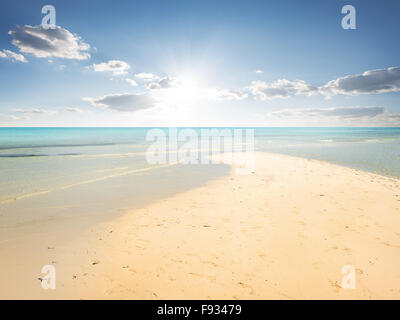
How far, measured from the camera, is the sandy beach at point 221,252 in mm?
4582

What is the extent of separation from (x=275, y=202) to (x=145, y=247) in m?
6.22

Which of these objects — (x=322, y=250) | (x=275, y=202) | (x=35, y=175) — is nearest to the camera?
(x=322, y=250)

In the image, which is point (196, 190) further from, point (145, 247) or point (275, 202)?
point (145, 247)

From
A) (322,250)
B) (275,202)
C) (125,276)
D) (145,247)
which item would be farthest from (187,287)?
(275,202)

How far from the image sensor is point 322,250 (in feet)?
19.5

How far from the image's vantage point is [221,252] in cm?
589

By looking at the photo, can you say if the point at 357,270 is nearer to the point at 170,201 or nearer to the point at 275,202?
the point at 275,202

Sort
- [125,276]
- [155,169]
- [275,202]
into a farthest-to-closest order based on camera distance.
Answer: [155,169]
[275,202]
[125,276]

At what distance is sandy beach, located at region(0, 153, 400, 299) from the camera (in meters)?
4.58

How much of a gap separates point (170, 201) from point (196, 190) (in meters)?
2.23
